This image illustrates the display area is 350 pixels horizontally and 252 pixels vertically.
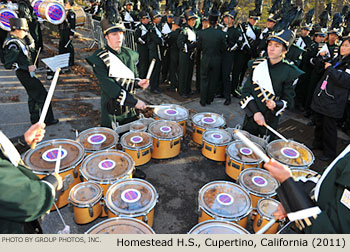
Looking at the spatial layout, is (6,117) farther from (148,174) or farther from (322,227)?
(322,227)

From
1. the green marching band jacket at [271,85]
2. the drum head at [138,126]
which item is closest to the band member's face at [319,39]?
the green marching band jacket at [271,85]

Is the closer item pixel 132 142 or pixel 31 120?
pixel 132 142

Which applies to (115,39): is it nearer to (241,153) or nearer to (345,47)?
(241,153)

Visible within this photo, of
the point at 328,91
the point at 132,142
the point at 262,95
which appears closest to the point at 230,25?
the point at 328,91

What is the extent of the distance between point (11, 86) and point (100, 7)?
614 centimetres

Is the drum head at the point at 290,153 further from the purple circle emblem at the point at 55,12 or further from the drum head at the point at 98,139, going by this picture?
the purple circle emblem at the point at 55,12

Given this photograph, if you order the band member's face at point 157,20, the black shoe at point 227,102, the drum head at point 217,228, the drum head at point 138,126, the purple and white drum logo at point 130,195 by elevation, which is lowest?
the black shoe at point 227,102

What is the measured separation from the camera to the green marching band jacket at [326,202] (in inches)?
67.4

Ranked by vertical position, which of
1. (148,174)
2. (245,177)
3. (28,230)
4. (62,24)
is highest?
(62,24)

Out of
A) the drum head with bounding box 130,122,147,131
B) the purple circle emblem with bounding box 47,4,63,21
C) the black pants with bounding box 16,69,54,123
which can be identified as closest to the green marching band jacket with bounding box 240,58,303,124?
the drum head with bounding box 130,122,147,131

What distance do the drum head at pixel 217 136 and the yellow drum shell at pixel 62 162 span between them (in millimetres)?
2332

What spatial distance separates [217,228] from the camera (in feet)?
9.53

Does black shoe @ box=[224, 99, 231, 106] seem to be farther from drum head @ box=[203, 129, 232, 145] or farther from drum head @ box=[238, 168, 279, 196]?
drum head @ box=[238, 168, 279, 196]

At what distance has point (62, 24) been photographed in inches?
374
